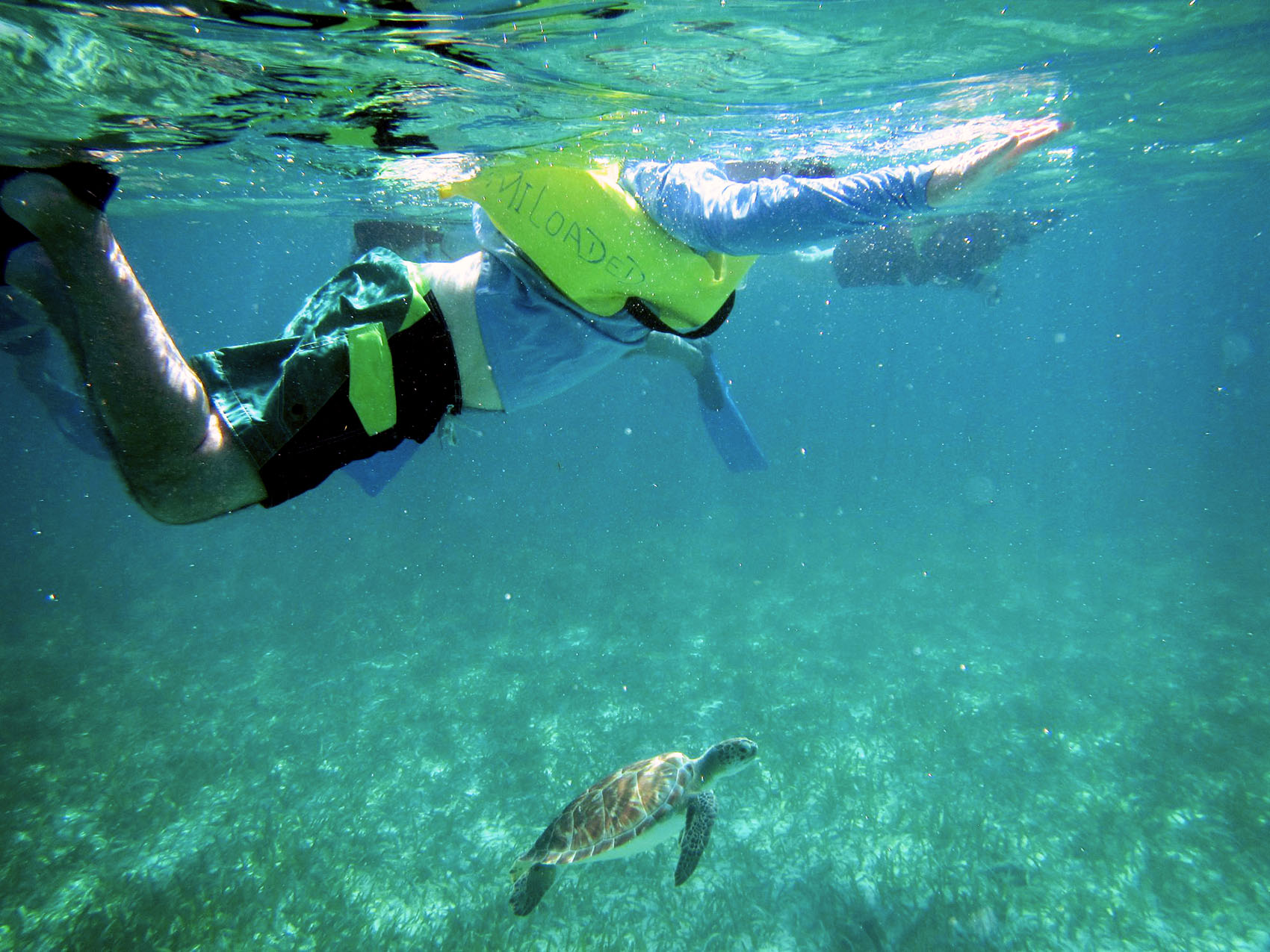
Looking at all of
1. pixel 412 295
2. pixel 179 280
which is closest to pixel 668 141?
pixel 412 295

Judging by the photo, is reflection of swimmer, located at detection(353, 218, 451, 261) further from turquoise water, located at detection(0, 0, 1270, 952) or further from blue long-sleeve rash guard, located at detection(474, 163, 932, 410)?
blue long-sleeve rash guard, located at detection(474, 163, 932, 410)

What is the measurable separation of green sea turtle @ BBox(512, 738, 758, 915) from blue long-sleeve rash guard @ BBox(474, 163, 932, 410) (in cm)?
388

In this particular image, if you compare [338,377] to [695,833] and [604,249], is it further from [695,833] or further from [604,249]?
[695,833]

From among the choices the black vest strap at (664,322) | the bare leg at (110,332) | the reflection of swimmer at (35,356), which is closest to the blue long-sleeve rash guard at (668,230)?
the black vest strap at (664,322)

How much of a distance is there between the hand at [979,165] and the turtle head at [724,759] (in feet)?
15.6

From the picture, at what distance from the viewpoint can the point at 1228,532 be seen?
63.2 ft

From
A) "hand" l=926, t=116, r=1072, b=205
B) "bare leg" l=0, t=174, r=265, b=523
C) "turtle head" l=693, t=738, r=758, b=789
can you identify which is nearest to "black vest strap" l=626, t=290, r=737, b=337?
"hand" l=926, t=116, r=1072, b=205

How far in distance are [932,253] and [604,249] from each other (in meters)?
15.5

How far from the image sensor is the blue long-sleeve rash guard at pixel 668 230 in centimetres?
238

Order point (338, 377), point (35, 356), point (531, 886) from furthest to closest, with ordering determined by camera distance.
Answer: point (35, 356) < point (531, 886) < point (338, 377)

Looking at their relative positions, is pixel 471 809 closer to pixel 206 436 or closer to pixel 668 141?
pixel 206 436

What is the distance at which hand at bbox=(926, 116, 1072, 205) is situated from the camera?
6.97ft

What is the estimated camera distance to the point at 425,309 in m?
2.71

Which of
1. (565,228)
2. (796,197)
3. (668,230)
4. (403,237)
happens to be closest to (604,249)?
(565,228)
